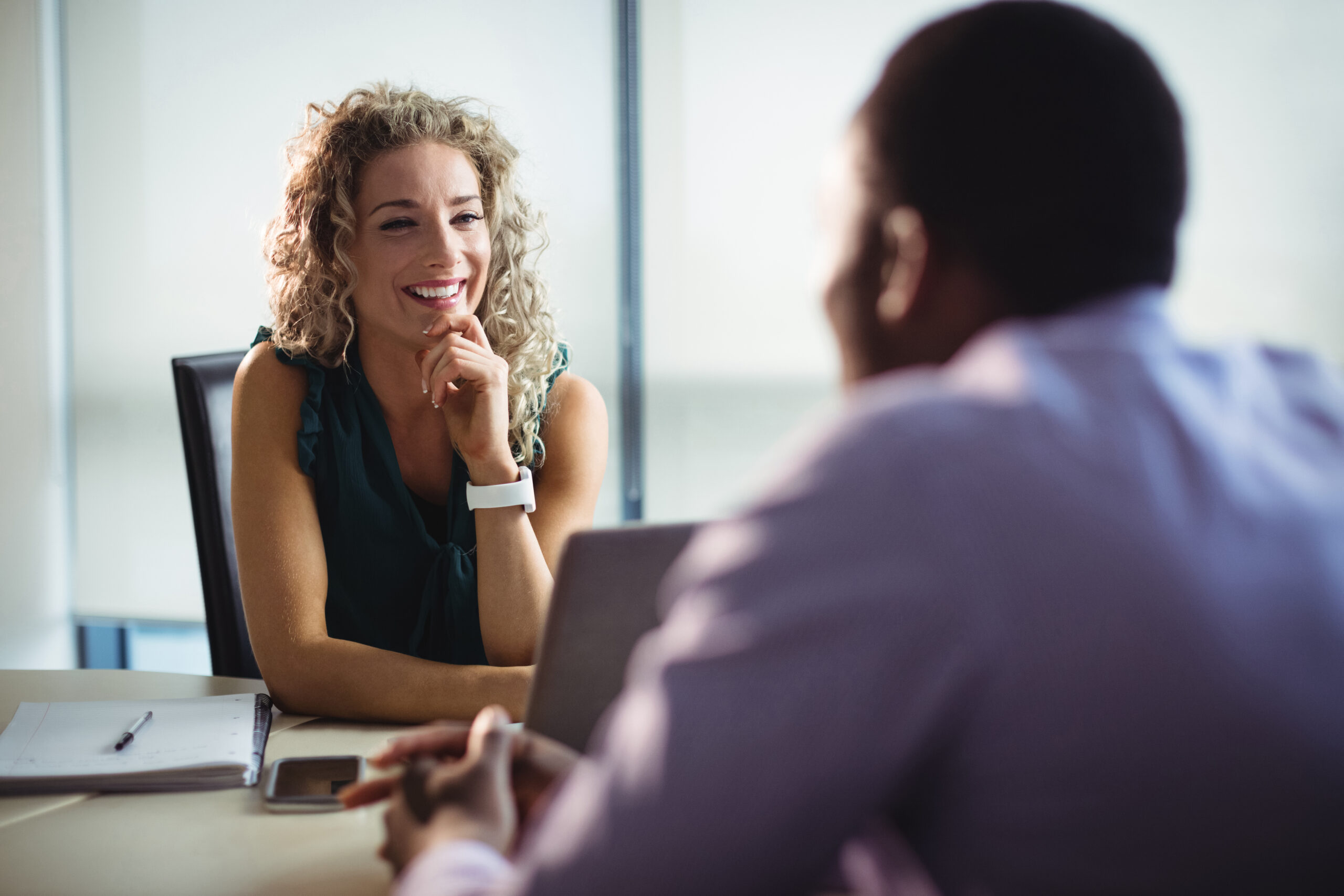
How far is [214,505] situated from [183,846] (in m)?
0.86

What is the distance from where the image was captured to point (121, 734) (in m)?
1.08

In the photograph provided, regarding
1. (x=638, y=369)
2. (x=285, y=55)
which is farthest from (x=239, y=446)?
(x=285, y=55)

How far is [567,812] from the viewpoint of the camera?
474 millimetres

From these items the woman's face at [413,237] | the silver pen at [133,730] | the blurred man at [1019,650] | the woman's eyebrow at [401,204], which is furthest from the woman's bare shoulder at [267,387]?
the blurred man at [1019,650]

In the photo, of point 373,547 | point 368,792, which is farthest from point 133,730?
point 373,547

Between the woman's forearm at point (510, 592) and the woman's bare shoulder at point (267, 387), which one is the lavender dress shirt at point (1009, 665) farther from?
the woman's bare shoulder at point (267, 387)

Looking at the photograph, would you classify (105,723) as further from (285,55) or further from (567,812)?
(285,55)

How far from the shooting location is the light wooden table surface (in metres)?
0.80

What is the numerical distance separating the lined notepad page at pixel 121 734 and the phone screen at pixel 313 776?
0.15 feet

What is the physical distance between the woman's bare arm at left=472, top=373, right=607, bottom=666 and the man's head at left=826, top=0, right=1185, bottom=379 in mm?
885

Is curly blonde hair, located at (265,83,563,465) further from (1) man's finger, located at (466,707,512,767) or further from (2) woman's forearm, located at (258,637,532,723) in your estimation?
(1) man's finger, located at (466,707,512,767)

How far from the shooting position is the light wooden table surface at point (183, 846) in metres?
0.80

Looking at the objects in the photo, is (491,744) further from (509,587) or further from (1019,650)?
(509,587)

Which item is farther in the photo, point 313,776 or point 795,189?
point 795,189
